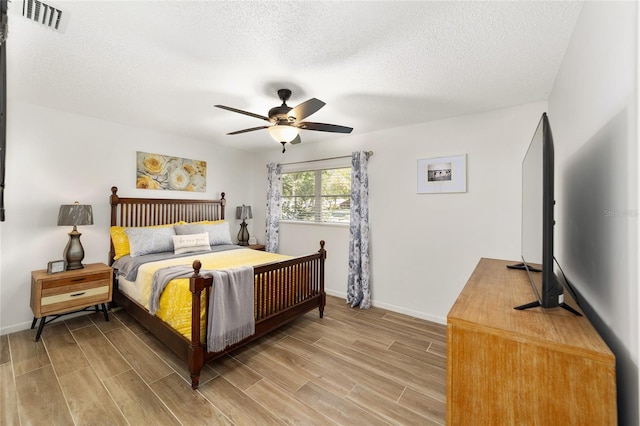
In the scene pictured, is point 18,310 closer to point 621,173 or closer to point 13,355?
point 13,355

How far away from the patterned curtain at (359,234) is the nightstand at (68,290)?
2.92m

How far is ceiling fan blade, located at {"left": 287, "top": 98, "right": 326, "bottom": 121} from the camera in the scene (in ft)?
6.59

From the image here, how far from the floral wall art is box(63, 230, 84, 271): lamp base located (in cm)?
99

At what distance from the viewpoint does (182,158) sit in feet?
13.5

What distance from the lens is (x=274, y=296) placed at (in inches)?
108

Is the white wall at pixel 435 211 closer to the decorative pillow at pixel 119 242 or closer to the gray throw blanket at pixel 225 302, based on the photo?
the gray throw blanket at pixel 225 302

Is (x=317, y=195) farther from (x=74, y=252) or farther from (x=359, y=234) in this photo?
(x=74, y=252)

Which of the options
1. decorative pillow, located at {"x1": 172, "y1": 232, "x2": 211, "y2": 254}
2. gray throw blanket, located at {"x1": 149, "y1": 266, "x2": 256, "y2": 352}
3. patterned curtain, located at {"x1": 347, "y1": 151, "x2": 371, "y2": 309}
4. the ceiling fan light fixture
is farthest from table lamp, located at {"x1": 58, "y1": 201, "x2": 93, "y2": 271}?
patterned curtain, located at {"x1": 347, "y1": 151, "x2": 371, "y2": 309}

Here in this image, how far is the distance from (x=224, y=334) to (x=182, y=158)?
9.93ft

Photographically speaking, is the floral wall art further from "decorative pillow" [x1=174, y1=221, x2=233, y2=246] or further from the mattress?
the mattress

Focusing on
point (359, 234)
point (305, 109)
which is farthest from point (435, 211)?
point (305, 109)

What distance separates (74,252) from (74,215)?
1.36 feet

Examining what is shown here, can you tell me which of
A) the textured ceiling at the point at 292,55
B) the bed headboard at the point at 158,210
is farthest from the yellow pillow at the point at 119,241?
the textured ceiling at the point at 292,55

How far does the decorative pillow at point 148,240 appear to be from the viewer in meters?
3.22
